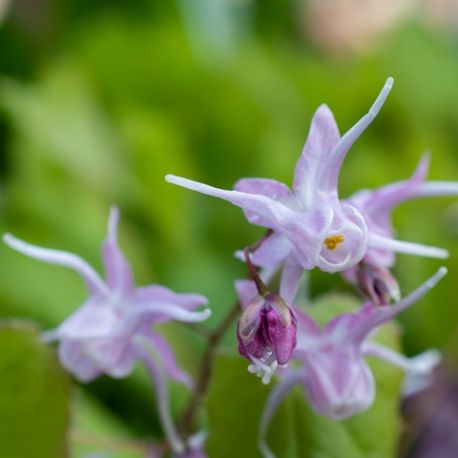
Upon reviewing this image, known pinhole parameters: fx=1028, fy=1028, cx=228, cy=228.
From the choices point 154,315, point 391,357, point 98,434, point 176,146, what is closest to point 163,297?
point 154,315

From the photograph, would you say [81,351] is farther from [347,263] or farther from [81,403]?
[81,403]

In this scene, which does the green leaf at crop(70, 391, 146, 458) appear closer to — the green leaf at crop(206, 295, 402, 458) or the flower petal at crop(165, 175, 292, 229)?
the green leaf at crop(206, 295, 402, 458)

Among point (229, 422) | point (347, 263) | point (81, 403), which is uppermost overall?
point (347, 263)

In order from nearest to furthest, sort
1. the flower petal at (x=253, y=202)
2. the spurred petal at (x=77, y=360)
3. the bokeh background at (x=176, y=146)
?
the flower petal at (x=253, y=202) → the spurred petal at (x=77, y=360) → the bokeh background at (x=176, y=146)

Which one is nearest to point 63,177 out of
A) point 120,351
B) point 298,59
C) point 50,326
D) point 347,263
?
point 50,326

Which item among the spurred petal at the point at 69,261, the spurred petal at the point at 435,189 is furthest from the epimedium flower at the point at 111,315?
the spurred petal at the point at 435,189

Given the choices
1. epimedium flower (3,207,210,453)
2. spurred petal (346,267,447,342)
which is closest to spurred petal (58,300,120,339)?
epimedium flower (3,207,210,453)

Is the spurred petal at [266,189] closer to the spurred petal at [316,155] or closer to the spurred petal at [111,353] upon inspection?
the spurred petal at [316,155]
